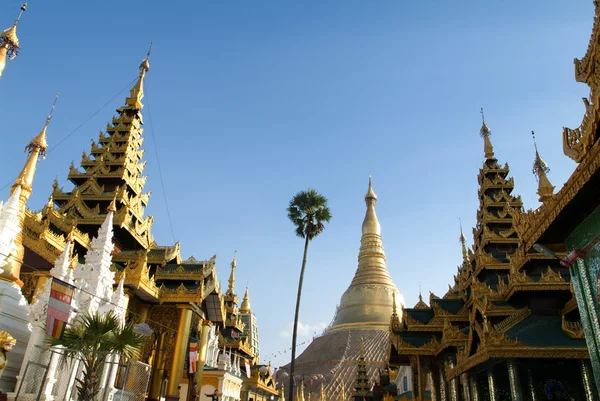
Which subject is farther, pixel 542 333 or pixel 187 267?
pixel 187 267

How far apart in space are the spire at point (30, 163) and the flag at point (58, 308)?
15.6 feet

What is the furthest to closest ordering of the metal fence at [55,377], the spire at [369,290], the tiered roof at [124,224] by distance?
the spire at [369,290] < the tiered roof at [124,224] < the metal fence at [55,377]

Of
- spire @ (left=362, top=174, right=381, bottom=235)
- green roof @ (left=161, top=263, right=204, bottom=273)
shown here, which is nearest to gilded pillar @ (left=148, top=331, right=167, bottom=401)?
green roof @ (left=161, top=263, right=204, bottom=273)

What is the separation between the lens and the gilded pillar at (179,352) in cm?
1917

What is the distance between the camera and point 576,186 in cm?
698

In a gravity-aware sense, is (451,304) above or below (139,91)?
below

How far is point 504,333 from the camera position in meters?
12.3

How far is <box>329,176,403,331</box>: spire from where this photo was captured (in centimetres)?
5984

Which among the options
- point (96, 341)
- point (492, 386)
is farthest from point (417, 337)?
point (96, 341)

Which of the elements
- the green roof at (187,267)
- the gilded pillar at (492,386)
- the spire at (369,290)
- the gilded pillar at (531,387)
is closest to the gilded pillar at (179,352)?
the green roof at (187,267)

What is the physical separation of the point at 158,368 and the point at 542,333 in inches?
604

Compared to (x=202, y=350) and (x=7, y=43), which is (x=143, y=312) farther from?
(x=7, y=43)

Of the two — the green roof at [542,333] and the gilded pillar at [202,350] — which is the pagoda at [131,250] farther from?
the green roof at [542,333]

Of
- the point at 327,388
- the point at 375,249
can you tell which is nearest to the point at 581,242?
the point at 327,388
